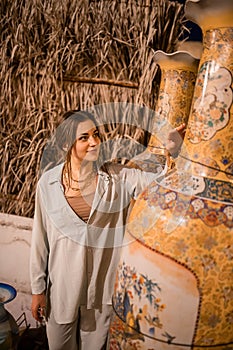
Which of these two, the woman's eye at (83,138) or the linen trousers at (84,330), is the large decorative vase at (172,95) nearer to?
the woman's eye at (83,138)

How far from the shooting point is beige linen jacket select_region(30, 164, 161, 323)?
1145 millimetres

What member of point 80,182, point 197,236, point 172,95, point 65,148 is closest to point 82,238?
point 80,182

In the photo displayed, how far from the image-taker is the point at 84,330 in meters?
1.26

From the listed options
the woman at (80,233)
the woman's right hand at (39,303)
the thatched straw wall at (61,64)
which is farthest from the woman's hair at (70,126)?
the woman's right hand at (39,303)

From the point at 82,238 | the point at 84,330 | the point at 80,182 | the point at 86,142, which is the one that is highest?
the point at 86,142

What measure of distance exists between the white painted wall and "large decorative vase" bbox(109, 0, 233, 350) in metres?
0.98

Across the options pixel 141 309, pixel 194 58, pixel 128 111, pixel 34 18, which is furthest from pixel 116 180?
pixel 34 18

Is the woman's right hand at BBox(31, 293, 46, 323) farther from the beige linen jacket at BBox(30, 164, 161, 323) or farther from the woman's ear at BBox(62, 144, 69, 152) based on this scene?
the woman's ear at BBox(62, 144, 69, 152)

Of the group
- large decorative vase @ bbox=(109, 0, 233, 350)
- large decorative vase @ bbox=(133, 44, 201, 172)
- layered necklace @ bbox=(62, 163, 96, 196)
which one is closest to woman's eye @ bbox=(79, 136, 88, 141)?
layered necklace @ bbox=(62, 163, 96, 196)

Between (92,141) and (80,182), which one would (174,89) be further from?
(80,182)

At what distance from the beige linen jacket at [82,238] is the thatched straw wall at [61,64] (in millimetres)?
297

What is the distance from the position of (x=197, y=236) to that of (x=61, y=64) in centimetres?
101

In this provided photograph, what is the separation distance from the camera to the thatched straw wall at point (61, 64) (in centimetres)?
130

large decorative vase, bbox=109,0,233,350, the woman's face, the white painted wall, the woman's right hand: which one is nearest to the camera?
large decorative vase, bbox=109,0,233,350
